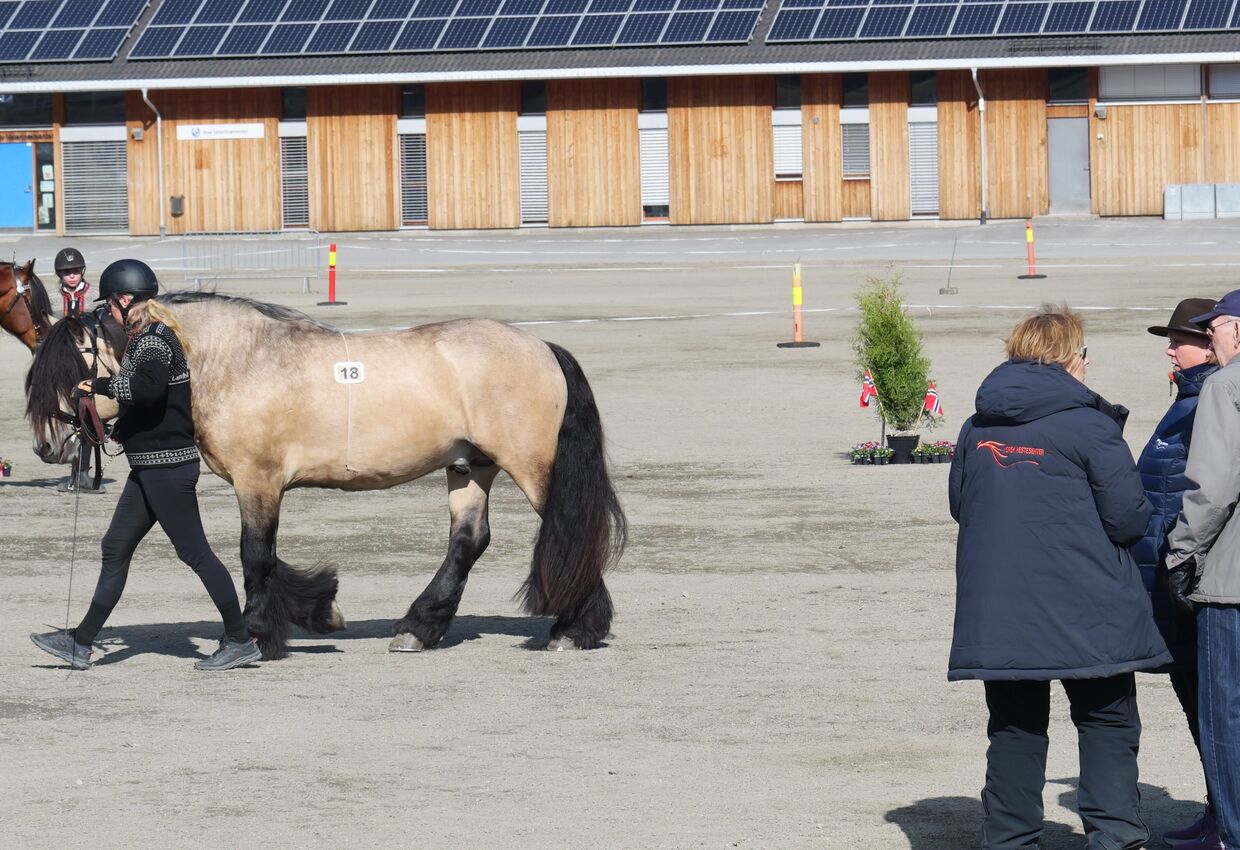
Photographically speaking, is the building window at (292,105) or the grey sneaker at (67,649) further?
the building window at (292,105)

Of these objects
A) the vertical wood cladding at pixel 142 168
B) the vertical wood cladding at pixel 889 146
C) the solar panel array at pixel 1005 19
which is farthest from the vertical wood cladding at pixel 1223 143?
the vertical wood cladding at pixel 142 168

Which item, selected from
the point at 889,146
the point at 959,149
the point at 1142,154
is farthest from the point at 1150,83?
the point at 889,146

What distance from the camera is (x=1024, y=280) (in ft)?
107

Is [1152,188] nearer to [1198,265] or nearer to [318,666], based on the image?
[1198,265]

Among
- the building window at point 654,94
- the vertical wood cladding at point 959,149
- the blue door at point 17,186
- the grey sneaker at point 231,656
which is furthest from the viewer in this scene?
the blue door at point 17,186

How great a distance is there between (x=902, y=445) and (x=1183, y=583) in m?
10.0

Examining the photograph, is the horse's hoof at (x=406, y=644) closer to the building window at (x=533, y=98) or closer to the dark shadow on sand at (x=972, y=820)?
the dark shadow on sand at (x=972, y=820)

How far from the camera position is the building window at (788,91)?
45.5 meters

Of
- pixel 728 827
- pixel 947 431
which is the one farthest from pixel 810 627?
pixel 947 431

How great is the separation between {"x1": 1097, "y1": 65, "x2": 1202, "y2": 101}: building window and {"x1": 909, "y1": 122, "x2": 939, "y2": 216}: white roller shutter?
395 cm

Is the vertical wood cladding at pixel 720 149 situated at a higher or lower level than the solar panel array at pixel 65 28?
lower

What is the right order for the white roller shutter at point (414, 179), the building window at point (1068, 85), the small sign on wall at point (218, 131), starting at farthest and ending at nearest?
the small sign on wall at point (218, 131), the white roller shutter at point (414, 179), the building window at point (1068, 85)

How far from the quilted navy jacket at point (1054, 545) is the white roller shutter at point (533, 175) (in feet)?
136

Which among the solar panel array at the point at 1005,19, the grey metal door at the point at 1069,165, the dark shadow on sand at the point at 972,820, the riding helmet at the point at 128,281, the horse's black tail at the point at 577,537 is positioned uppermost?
the solar panel array at the point at 1005,19
